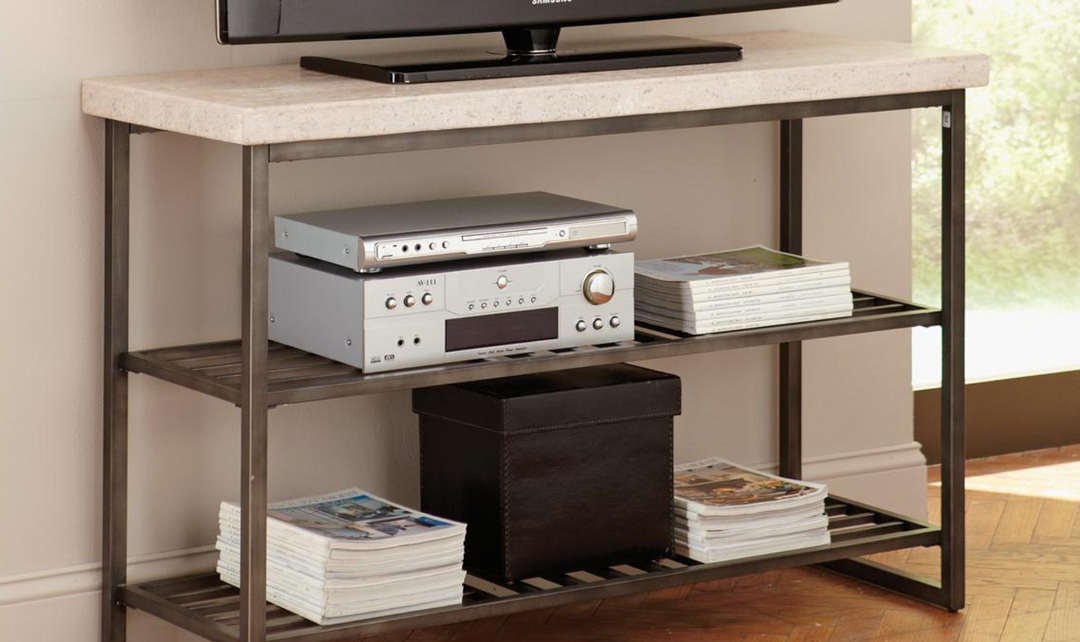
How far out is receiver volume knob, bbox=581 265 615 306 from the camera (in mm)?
2570

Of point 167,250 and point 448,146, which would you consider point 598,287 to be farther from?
point 167,250

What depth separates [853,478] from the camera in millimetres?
3381

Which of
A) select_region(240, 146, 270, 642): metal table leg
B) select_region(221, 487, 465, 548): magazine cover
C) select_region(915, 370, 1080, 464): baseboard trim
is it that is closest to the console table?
select_region(240, 146, 270, 642): metal table leg

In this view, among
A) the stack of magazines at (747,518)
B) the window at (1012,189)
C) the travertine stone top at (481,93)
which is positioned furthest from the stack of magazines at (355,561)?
the window at (1012,189)

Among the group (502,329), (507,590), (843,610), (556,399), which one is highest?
(502,329)

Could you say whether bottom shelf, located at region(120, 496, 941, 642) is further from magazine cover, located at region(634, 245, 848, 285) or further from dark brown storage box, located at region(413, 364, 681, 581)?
magazine cover, located at region(634, 245, 848, 285)

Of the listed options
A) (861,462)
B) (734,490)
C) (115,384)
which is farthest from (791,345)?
(115,384)

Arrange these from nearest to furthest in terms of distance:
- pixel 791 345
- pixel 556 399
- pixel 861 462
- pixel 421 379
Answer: pixel 421 379 → pixel 556 399 → pixel 791 345 → pixel 861 462

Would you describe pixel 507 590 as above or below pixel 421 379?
below

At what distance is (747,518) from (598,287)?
50 centimetres

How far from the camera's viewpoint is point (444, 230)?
8.08 ft

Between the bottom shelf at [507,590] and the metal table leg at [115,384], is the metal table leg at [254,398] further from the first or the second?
the metal table leg at [115,384]

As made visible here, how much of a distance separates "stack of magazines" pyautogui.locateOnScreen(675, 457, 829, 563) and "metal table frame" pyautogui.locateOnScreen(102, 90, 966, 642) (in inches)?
3.6

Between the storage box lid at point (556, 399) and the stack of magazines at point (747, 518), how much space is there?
0.55ft
